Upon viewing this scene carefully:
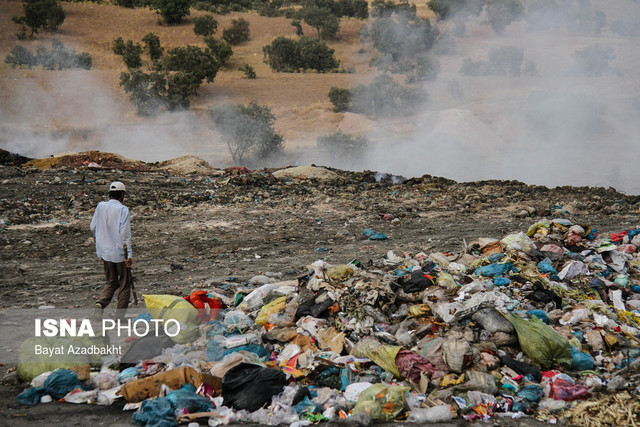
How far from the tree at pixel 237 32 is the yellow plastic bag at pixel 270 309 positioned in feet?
115

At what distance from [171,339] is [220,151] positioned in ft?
57.6

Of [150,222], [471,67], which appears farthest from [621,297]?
[471,67]

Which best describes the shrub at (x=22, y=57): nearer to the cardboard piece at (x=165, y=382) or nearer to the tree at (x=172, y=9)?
the tree at (x=172, y=9)

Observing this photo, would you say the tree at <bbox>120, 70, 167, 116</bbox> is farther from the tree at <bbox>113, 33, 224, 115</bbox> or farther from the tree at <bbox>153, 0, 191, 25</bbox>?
the tree at <bbox>153, 0, 191, 25</bbox>

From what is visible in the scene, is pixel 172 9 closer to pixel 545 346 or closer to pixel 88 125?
pixel 88 125

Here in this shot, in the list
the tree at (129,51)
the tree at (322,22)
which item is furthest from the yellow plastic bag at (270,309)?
the tree at (322,22)

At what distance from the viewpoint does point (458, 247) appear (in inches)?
338

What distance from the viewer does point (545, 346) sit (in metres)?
4.41

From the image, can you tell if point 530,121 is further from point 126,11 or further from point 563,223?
point 126,11

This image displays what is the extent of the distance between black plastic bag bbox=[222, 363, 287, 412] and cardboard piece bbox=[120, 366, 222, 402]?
0.37 ft

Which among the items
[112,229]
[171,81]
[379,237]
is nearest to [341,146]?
[171,81]

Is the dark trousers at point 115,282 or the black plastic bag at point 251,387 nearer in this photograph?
the black plastic bag at point 251,387

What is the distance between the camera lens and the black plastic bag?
12.4 feet

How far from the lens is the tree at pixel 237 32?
124 ft
